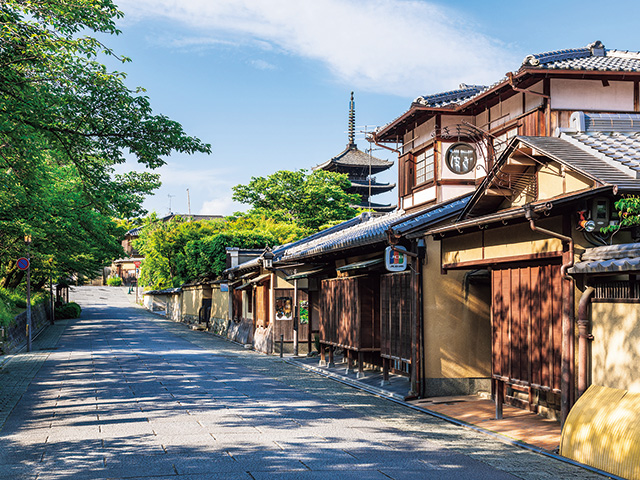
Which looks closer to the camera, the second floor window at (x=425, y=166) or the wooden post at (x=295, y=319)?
the second floor window at (x=425, y=166)

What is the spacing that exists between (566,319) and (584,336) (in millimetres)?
585

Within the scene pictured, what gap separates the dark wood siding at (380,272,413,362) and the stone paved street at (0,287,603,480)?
4.84 feet

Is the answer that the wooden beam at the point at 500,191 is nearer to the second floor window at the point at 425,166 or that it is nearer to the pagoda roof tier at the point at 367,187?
the second floor window at the point at 425,166

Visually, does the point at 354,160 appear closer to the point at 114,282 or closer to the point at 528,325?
the point at 114,282

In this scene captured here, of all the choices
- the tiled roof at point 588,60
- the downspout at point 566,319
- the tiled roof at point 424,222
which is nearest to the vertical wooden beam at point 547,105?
the tiled roof at point 588,60

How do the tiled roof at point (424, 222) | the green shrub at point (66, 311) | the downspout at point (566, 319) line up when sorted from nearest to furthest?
the downspout at point (566, 319)
the tiled roof at point (424, 222)
the green shrub at point (66, 311)

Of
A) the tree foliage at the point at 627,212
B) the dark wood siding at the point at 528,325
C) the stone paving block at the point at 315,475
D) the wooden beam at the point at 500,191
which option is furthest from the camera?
the wooden beam at the point at 500,191

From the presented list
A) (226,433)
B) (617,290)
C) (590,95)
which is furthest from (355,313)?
(617,290)

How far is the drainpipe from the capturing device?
365 inches

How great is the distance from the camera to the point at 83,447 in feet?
31.5

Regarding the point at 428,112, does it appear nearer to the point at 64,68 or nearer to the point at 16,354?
the point at 64,68

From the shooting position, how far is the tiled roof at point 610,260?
8.03 metres

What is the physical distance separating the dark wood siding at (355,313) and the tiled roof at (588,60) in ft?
24.7

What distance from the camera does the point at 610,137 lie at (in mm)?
12164
